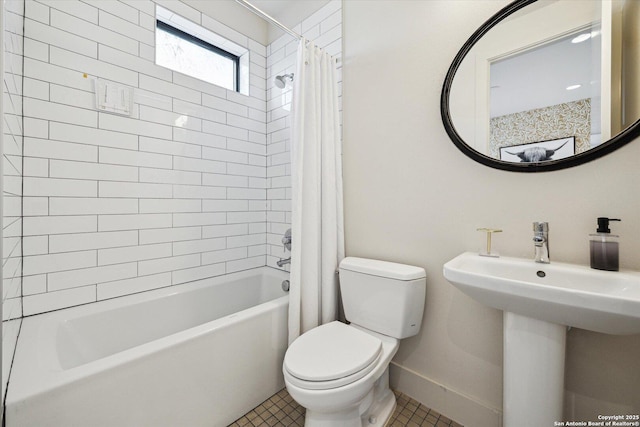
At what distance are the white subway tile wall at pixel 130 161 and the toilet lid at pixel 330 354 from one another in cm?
107

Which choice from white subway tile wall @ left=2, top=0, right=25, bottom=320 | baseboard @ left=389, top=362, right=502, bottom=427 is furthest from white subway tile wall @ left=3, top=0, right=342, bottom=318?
baseboard @ left=389, top=362, right=502, bottom=427

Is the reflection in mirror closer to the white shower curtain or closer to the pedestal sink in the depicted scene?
the pedestal sink

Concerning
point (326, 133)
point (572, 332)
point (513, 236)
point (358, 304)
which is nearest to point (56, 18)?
point (326, 133)

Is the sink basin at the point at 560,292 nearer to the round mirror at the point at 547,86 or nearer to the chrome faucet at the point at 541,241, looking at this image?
the chrome faucet at the point at 541,241

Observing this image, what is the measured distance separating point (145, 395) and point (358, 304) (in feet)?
3.34

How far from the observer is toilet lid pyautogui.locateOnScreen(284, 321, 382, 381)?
3.39 ft

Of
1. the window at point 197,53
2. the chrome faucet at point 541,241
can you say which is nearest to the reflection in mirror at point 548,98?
the chrome faucet at point 541,241

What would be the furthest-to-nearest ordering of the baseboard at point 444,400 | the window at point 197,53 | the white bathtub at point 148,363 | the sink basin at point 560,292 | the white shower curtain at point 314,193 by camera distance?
the window at point 197,53, the white shower curtain at point 314,193, the baseboard at point 444,400, the white bathtub at point 148,363, the sink basin at point 560,292

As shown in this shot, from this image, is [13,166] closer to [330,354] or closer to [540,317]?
[330,354]

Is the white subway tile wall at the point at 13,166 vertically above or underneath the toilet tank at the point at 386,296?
above

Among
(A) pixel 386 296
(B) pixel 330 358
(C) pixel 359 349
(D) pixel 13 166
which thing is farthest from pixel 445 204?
Result: (D) pixel 13 166

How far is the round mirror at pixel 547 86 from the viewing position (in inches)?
38.3

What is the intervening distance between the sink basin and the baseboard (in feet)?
2.22

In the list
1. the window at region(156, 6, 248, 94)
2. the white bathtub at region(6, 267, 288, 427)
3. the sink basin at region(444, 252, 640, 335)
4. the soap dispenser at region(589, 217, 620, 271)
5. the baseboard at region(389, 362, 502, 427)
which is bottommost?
the baseboard at region(389, 362, 502, 427)
